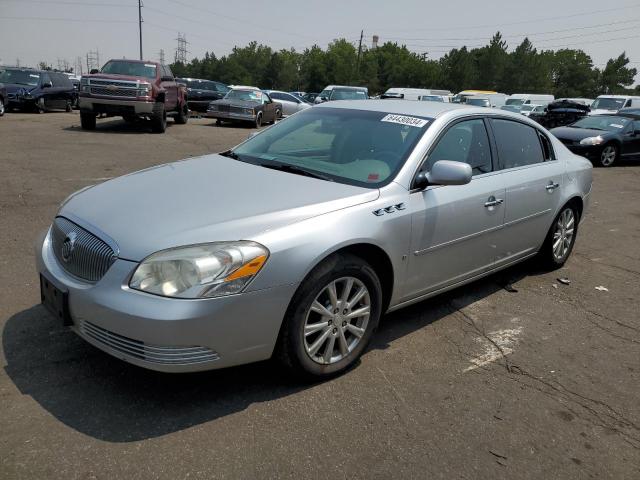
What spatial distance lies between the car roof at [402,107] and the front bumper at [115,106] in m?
11.4

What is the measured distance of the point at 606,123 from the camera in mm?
15352

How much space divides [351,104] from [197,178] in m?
1.54

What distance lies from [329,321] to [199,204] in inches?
38.6

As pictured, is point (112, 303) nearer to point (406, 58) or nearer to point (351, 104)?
point (351, 104)

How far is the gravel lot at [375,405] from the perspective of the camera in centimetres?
250

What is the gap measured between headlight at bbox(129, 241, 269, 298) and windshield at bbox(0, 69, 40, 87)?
21.0 metres

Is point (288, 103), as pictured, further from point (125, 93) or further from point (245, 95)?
point (125, 93)

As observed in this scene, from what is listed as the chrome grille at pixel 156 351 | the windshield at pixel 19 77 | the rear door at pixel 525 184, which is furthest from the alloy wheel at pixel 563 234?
the windshield at pixel 19 77

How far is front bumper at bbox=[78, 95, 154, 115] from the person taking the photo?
574 inches

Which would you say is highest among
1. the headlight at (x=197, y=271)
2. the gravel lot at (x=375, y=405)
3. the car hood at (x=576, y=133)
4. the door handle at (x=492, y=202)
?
the door handle at (x=492, y=202)

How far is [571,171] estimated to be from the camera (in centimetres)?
529

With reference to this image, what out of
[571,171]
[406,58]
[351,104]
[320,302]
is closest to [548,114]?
[571,171]

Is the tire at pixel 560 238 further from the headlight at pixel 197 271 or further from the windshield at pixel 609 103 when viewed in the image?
the windshield at pixel 609 103

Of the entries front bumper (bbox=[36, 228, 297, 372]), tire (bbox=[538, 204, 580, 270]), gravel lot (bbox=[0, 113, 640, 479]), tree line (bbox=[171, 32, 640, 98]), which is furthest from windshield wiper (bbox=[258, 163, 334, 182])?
tree line (bbox=[171, 32, 640, 98])
